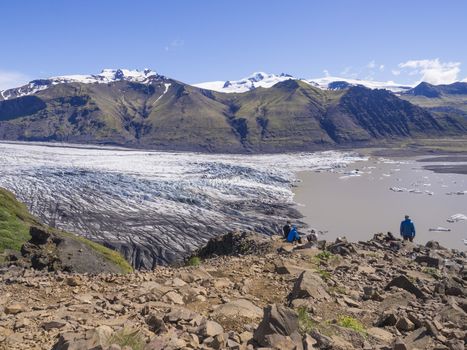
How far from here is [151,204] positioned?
81562 millimetres

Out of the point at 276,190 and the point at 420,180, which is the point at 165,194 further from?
the point at 420,180

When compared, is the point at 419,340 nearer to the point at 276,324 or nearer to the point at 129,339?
the point at 276,324

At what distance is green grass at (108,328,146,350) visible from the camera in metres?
8.65

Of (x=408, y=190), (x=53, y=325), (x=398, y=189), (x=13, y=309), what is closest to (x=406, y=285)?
(x=53, y=325)

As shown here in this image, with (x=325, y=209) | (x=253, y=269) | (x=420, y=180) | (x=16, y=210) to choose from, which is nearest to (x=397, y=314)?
(x=253, y=269)

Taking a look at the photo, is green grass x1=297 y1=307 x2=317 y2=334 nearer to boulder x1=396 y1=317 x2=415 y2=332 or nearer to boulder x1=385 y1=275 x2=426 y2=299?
boulder x1=396 y1=317 x2=415 y2=332

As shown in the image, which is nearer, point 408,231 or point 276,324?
point 276,324

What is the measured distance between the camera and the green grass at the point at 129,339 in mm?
8648

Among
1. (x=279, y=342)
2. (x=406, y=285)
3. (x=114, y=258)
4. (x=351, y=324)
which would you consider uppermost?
(x=279, y=342)

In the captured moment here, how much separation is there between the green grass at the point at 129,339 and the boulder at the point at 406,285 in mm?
9336

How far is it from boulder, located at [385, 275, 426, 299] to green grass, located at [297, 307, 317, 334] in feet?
16.3

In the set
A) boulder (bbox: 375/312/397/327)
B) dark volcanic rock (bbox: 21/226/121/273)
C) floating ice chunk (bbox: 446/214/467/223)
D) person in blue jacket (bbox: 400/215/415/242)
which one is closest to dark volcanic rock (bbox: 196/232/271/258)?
dark volcanic rock (bbox: 21/226/121/273)

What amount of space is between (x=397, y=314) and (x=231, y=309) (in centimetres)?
449

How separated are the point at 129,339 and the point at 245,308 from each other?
377 centimetres
